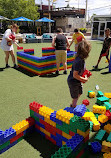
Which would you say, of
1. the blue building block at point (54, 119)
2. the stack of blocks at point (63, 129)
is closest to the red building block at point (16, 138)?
the stack of blocks at point (63, 129)

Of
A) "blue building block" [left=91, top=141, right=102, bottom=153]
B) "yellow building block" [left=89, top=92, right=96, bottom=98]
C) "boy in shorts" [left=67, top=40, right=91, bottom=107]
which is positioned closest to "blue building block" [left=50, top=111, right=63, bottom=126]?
"blue building block" [left=91, top=141, right=102, bottom=153]

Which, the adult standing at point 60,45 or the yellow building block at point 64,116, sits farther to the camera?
the adult standing at point 60,45

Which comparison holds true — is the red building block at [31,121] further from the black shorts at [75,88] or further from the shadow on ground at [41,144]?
the black shorts at [75,88]

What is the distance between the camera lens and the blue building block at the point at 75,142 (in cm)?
186

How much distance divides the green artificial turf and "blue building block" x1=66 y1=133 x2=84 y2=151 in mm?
623

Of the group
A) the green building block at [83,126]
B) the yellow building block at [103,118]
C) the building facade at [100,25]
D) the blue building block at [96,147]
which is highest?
the building facade at [100,25]

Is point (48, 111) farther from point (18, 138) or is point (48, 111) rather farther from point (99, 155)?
point (99, 155)

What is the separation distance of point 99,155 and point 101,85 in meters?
3.08

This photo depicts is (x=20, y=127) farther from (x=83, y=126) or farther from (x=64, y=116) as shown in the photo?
(x=83, y=126)

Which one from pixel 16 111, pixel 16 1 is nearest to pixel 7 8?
pixel 16 1

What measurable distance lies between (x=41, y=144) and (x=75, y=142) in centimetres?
87

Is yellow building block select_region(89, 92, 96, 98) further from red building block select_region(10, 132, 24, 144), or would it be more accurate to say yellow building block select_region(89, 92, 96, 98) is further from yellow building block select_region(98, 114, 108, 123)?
red building block select_region(10, 132, 24, 144)

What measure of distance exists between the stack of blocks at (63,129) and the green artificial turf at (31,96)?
7.7 inches

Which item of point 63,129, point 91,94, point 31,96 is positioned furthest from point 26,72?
point 63,129
